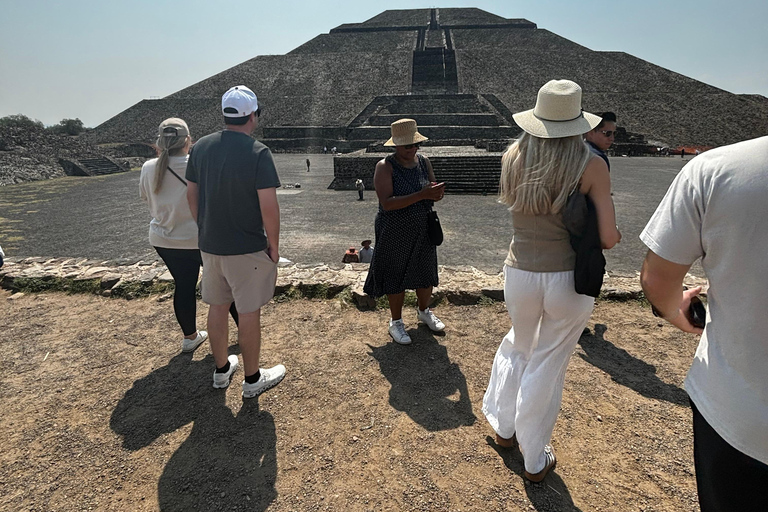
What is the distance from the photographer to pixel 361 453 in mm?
2197

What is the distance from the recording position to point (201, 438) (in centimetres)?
232

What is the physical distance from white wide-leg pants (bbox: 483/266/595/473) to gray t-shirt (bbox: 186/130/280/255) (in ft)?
4.53

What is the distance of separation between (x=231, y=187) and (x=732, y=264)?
2.10 m

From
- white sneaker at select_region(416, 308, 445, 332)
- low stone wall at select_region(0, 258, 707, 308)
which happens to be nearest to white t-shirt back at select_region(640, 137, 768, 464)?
white sneaker at select_region(416, 308, 445, 332)

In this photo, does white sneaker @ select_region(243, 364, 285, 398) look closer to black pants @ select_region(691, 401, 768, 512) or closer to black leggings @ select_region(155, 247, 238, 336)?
black leggings @ select_region(155, 247, 238, 336)

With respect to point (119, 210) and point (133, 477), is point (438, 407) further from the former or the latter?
point (119, 210)

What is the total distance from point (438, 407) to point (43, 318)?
3.86 m

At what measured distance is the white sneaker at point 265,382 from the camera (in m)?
2.62

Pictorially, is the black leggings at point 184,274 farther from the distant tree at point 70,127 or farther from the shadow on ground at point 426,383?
the distant tree at point 70,127

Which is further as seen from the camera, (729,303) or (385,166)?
(385,166)

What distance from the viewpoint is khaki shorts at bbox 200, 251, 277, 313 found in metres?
2.35

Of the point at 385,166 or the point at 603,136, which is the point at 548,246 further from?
the point at 603,136

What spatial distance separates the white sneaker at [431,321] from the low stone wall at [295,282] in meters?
0.57

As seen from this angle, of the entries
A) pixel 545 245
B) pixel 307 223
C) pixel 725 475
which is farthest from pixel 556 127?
pixel 307 223
